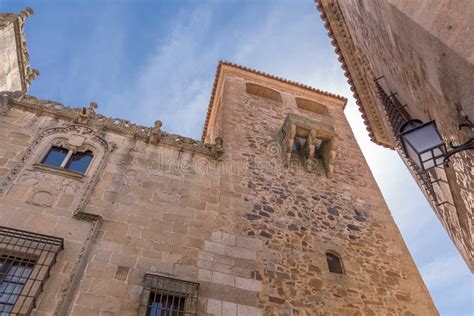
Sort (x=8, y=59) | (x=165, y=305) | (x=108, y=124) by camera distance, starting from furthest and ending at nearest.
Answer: (x=8, y=59), (x=108, y=124), (x=165, y=305)

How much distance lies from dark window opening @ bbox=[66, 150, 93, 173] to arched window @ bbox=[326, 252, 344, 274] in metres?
5.13

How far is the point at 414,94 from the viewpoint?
5.76 meters

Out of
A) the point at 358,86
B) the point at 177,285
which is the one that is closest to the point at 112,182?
the point at 177,285

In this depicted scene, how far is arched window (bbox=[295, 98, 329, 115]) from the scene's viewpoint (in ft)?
42.3

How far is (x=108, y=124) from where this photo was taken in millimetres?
8195

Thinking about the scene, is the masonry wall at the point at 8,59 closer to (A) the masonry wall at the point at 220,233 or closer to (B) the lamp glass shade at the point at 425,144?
(A) the masonry wall at the point at 220,233

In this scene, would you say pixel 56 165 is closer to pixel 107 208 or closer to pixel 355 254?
pixel 107 208

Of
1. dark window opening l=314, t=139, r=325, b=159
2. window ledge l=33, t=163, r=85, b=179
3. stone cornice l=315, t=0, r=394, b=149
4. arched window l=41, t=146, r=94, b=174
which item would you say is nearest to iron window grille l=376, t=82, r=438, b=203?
stone cornice l=315, t=0, r=394, b=149

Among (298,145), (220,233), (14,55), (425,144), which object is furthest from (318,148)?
(14,55)

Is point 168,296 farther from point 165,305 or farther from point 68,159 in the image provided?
point 68,159

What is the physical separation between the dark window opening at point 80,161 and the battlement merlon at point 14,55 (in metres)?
4.53

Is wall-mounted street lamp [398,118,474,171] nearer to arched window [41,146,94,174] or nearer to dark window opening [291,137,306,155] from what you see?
Answer: arched window [41,146,94,174]

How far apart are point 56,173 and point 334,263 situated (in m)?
5.60

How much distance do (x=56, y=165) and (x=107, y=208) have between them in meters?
1.47
